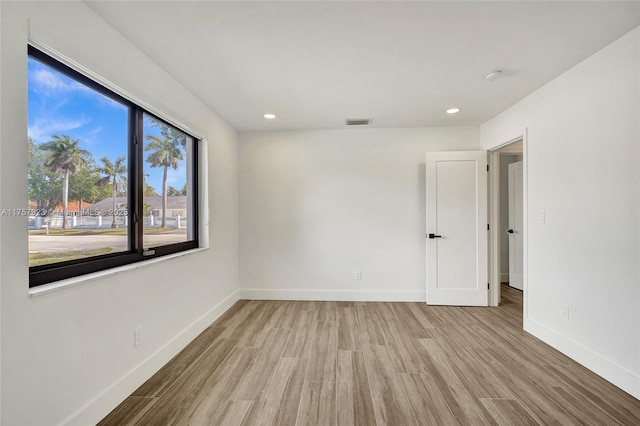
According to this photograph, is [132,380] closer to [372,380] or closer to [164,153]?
[372,380]

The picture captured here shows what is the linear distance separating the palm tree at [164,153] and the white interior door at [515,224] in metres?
5.04

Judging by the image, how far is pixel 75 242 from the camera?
1.70 m

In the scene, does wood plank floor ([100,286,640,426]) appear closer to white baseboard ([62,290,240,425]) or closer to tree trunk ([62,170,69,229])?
white baseboard ([62,290,240,425])

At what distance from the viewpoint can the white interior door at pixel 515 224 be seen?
15.3ft

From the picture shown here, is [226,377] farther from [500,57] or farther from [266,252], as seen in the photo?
[500,57]

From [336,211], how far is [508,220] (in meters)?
3.21

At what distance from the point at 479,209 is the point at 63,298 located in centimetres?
416

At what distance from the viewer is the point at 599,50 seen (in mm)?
2113

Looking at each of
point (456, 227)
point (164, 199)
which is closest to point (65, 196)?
point (164, 199)

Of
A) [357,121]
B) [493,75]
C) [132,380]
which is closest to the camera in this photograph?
[132,380]

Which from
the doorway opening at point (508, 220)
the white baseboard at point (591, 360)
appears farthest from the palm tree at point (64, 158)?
the doorway opening at point (508, 220)

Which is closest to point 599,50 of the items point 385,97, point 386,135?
point 385,97

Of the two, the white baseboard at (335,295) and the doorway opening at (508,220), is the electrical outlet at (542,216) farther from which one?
the white baseboard at (335,295)

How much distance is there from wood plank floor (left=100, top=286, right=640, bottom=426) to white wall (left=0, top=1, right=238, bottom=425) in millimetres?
245
